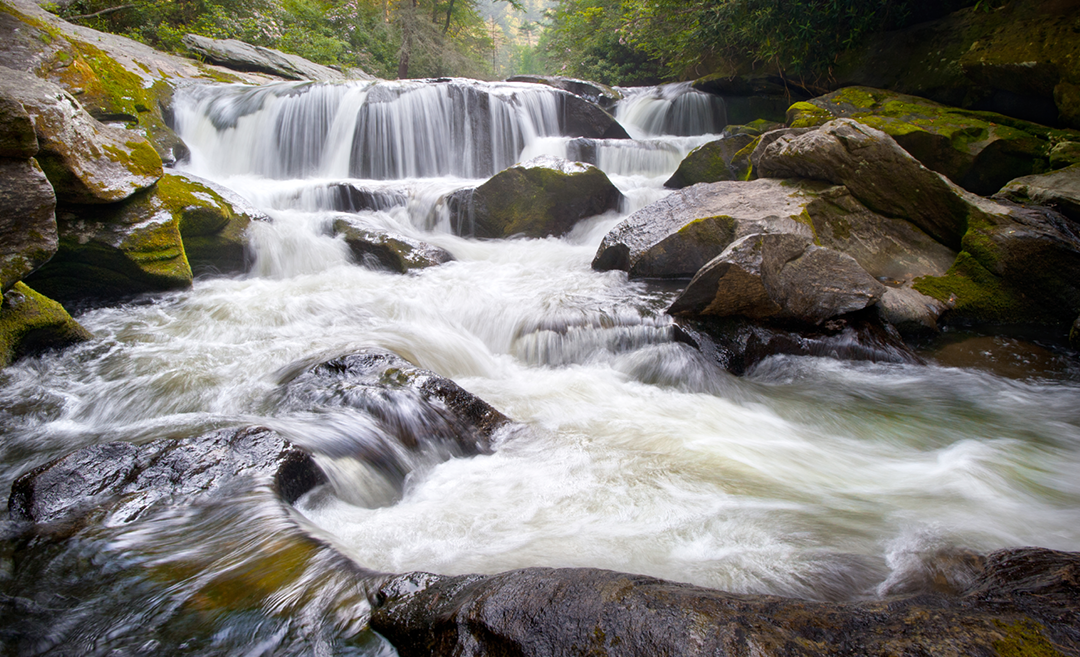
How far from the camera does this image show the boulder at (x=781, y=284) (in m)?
4.57

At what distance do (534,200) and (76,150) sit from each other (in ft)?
17.9

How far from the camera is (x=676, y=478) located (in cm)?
296

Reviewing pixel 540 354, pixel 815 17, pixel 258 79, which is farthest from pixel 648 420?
pixel 258 79

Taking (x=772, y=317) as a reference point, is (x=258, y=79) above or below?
above

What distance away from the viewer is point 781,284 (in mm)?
4680

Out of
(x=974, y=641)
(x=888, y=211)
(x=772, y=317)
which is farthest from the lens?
(x=888, y=211)

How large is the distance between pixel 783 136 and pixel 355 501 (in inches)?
282

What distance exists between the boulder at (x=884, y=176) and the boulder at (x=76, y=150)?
24.5 ft

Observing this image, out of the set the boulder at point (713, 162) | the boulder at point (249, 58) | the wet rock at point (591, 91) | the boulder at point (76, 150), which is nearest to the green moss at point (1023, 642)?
the boulder at point (76, 150)

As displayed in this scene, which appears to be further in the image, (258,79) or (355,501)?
(258,79)

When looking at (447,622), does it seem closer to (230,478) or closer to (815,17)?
(230,478)

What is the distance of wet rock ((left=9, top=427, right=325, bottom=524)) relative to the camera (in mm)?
2105

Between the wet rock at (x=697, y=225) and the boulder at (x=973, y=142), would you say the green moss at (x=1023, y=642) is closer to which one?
the wet rock at (x=697, y=225)

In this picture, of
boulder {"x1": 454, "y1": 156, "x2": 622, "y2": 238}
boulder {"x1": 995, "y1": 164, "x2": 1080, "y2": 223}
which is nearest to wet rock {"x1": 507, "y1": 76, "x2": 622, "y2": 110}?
boulder {"x1": 454, "y1": 156, "x2": 622, "y2": 238}
